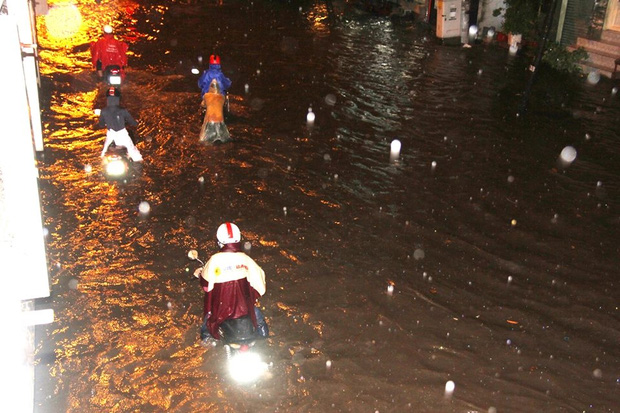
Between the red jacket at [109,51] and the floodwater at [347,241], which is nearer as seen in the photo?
the floodwater at [347,241]

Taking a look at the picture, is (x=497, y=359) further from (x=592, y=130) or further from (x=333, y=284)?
(x=592, y=130)

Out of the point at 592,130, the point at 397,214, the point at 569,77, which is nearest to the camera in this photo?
the point at 397,214

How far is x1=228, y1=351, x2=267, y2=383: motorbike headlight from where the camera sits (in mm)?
5953

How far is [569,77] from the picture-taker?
55.6 feet

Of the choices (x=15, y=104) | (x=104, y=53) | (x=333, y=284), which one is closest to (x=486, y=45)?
(x=104, y=53)

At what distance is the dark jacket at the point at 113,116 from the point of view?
9711mm

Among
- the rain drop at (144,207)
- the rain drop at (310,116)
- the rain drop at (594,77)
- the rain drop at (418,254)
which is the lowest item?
the rain drop at (418,254)

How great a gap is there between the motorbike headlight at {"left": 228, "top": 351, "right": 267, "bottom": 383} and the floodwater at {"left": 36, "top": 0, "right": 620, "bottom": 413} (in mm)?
79

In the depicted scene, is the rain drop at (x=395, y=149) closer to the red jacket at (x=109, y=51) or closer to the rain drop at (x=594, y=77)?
the red jacket at (x=109, y=51)

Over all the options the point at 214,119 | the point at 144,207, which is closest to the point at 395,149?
the point at 214,119

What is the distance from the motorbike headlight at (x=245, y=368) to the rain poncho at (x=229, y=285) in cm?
40

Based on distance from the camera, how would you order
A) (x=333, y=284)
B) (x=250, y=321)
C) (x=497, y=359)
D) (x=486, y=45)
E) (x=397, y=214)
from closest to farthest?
(x=250, y=321) → (x=497, y=359) → (x=333, y=284) → (x=397, y=214) → (x=486, y=45)

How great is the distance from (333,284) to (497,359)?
2.13 m

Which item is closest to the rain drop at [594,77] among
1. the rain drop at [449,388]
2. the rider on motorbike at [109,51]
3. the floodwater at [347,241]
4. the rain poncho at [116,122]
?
the floodwater at [347,241]
